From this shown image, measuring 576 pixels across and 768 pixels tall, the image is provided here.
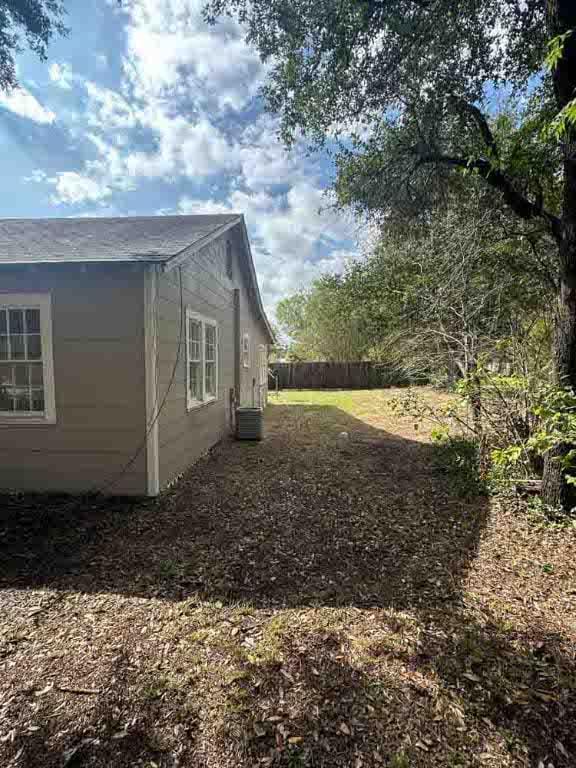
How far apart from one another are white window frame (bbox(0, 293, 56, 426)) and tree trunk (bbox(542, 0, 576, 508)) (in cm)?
595

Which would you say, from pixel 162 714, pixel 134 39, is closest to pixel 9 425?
pixel 162 714

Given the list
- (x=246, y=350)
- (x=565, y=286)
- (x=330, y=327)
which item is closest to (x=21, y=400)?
(x=246, y=350)

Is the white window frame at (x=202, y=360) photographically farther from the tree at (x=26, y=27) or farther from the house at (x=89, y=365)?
the tree at (x=26, y=27)

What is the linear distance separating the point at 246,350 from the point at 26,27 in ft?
23.8

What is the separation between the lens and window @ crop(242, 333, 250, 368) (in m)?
10.3

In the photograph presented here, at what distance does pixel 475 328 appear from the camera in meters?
5.92

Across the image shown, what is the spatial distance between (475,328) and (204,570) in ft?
16.9

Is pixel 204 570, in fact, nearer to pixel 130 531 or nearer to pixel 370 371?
pixel 130 531

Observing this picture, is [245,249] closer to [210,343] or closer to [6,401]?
[210,343]

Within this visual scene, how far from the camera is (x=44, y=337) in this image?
4699 millimetres

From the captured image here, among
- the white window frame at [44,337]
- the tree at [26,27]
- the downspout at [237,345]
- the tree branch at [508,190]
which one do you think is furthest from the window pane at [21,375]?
the tree branch at [508,190]

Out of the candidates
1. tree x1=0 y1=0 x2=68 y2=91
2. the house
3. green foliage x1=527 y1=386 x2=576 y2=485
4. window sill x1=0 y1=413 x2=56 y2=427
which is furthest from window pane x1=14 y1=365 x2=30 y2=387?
green foliage x1=527 y1=386 x2=576 y2=485

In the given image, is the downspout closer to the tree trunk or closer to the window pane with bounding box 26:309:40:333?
the window pane with bounding box 26:309:40:333

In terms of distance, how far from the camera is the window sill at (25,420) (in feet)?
15.6
